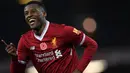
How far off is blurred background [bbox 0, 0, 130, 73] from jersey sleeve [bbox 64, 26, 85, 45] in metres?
6.98

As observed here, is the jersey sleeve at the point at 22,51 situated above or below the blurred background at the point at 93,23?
above

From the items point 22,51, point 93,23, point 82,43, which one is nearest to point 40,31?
point 22,51

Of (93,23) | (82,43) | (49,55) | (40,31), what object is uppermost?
(40,31)

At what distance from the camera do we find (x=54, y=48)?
20.6 ft

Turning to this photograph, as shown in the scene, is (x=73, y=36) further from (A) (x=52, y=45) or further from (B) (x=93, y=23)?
(B) (x=93, y=23)

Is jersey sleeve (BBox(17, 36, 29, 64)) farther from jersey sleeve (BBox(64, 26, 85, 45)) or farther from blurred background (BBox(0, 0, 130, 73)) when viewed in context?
blurred background (BBox(0, 0, 130, 73))

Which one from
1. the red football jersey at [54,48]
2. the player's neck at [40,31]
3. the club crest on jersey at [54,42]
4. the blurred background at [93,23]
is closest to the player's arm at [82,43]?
the red football jersey at [54,48]

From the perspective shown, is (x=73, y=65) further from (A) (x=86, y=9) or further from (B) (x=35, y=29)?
(A) (x=86, y=9)

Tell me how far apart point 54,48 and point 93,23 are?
7.61 metres

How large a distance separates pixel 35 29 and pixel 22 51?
307 millimetres

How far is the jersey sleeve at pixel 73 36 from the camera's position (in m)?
6.19

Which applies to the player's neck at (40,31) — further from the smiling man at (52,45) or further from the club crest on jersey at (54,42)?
the club crest on jersey at (54,42)

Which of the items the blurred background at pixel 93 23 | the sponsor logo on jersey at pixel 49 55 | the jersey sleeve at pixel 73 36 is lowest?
the blurred background at pixel 93 23

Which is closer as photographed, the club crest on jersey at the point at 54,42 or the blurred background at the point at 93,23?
the club crest on jersey at the point at 54,42
